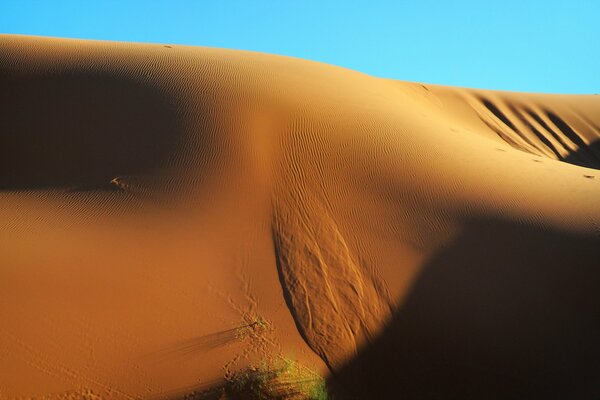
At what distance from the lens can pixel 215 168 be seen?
633 cm

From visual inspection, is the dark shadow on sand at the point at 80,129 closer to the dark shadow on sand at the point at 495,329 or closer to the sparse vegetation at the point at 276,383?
the sparse vegetation at the point at 276,383

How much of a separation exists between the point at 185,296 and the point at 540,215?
417 cm

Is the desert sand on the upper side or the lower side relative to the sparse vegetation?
upper

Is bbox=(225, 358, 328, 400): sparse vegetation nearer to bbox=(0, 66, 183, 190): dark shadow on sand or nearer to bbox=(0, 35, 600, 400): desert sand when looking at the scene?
bbox=(0, 35, 600, 400): desert sand

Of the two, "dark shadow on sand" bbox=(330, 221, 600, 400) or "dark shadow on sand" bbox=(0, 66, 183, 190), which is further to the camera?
"dark shadow on sand" bbox=(0, 66, 183, 190)

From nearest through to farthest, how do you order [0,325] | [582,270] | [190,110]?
[0,325] → [582,270] → [190,110]

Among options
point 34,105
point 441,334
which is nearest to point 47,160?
point 34,105

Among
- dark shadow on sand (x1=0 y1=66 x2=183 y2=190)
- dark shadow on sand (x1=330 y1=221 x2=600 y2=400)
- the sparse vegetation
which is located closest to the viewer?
the sparse vegetation

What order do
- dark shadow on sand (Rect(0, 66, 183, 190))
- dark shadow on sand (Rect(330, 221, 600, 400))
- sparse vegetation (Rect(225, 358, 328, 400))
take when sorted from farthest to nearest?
dark shadow on sand (Rect(0, 66, 183, 190)) < dark shadow on sand (Rect(330, 221, 600, 400)) < sparse vegetation (Rect(225, 358, 328, 400))

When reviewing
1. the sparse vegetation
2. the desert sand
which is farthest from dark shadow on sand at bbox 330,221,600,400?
the sparse vegetation

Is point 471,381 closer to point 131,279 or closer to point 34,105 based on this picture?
point 131,279

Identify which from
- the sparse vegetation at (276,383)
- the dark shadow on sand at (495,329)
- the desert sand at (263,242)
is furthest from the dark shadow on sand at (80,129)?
the dark shadow on sand at (495,329)

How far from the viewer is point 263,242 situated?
17.5ft

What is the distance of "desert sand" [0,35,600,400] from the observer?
13.3ft
